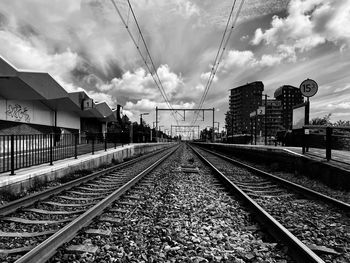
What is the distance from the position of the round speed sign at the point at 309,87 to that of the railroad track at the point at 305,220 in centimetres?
612

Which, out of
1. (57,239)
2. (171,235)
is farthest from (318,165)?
(57,239)

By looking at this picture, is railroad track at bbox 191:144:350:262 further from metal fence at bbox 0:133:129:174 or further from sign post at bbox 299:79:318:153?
metal fence at bbox 0:133:129:174

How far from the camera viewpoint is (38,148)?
1066cm

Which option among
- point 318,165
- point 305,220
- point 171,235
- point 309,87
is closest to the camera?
point 171,235

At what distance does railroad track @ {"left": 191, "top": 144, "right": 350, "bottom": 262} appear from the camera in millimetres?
3500

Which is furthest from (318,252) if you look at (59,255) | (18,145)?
(18,145)

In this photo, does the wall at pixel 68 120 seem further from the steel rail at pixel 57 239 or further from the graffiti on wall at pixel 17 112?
the steel rail at pixel 57 239

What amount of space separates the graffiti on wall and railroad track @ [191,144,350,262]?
74.9 ft

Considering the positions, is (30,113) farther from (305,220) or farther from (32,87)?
(305,220)

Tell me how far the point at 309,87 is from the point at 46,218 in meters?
12.1

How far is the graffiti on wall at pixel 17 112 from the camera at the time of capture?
23.8 m

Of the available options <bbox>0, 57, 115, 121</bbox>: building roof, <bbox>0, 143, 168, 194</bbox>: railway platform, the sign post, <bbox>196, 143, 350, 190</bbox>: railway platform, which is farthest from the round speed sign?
<bbox>0, 57, 115, 121</bbox>: building roof

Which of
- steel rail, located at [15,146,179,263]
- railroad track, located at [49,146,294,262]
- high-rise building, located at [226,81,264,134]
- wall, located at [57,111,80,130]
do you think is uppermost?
high-rise building, located at [226,81,264,134]

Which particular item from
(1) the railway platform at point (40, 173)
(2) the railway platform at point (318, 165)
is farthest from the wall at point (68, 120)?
(2) the railway platform at point (318, 165)
